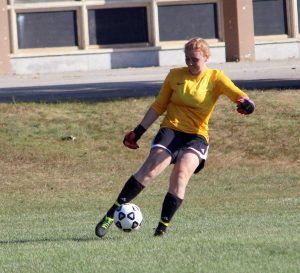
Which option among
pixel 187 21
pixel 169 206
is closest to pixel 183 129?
pixel 169 206

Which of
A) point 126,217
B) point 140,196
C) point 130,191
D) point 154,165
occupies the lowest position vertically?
point 140,196

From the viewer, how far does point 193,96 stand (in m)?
10.4

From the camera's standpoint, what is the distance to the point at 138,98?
24.6m

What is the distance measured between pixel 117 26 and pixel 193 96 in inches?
1290

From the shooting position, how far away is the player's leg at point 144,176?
1030 centimetres

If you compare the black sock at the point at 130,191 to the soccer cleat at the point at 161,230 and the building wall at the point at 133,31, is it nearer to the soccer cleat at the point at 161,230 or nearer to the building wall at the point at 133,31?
the soccer cleat at the point at 161,230

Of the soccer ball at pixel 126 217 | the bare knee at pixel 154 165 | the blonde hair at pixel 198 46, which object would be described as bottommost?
the soccer ball at pixel 126 217

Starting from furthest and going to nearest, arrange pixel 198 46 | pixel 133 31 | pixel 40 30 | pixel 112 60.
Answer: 1. pixel 133 31
2. pixel 112 60
3. pixel 40 30
4. pixel 198 46

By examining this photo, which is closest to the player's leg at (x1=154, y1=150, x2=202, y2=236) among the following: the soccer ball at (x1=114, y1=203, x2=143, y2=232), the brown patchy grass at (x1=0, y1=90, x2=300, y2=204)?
the soccer ball at (x1=114, y1=203, x2=143, y2=232)

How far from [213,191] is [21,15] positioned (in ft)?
84.2

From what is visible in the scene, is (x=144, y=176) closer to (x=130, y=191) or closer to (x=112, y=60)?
(x=130, y=191)

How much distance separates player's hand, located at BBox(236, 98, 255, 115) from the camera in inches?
411

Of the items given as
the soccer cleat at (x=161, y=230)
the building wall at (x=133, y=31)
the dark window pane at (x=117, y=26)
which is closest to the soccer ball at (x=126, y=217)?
the soccer cleat at (x=161, y=230)

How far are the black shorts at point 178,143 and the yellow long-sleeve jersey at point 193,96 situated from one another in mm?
51
